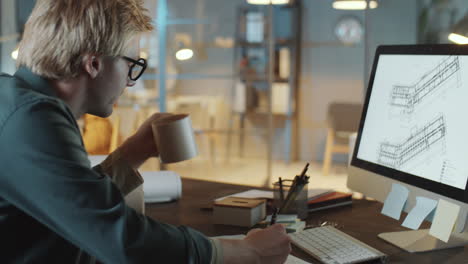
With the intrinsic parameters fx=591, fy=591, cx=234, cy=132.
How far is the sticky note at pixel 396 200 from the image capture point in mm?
1468

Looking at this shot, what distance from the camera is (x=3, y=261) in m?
1.02

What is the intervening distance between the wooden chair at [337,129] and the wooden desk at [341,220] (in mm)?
3075

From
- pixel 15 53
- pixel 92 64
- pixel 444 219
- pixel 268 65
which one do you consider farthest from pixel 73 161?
pixel 268 65

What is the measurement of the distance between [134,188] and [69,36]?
0.54 meters

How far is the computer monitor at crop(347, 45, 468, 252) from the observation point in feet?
4.41

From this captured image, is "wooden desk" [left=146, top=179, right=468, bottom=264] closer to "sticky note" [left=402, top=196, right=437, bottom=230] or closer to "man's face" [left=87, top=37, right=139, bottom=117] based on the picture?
"sticky note" [left=402, top=196, right=437, bottom=230]

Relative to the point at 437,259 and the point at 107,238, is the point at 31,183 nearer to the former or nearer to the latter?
the point at 107,238

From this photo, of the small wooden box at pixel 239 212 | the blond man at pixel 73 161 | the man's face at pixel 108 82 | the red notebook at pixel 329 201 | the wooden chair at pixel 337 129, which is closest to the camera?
the blond man at pixel 73 161

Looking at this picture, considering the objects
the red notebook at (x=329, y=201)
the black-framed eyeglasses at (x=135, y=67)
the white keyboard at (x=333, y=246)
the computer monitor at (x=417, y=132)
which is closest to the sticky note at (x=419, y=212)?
the computer monitor at (x=417, y=132)

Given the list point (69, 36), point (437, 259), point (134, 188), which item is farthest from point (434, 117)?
point (69, 36)

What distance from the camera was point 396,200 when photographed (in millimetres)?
1488

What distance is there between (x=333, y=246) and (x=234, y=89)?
12.9 ft

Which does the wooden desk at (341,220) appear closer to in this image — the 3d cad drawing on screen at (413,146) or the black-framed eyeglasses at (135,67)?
the 3d cad drawing on screen at (413,146)

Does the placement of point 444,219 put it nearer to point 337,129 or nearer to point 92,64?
point 92,64
